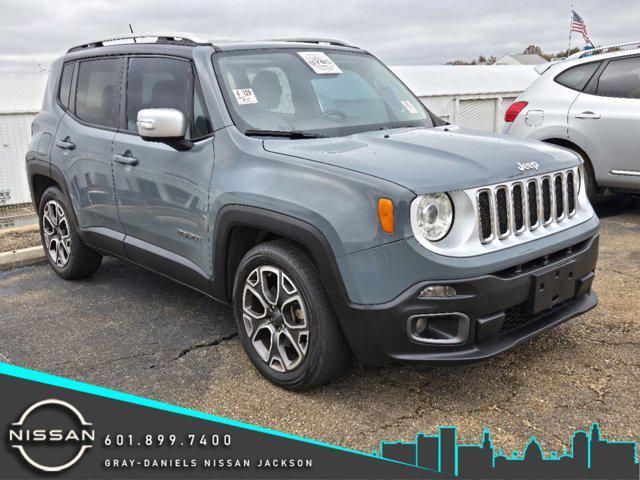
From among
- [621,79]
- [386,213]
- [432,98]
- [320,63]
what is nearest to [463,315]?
[386,213]

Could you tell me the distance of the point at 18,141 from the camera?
12078 mm

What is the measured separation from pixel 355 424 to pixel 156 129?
6.00ft

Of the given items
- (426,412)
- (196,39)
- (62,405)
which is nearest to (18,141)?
(196,39)

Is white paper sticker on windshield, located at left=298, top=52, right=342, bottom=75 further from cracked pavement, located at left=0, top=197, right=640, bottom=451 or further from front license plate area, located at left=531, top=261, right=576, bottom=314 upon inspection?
front license plate area, located at left=531, top=261, right=576, bottom=314

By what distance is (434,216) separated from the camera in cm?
288

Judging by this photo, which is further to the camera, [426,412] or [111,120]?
[111,120]

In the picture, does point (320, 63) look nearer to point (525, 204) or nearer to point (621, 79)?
point (525, 204)

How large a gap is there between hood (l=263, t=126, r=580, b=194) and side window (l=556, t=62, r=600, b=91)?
12.7 ft

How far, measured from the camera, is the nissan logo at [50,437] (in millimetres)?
2762

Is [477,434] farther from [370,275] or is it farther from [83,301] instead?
[83,301]

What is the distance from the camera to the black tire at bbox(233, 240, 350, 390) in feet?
10.0

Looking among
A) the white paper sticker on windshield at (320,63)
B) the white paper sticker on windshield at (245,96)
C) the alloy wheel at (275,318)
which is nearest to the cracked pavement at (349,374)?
the alloy wheel at (275,318)

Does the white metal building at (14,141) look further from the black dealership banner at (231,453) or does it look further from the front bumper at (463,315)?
the front bumper at (463,315)

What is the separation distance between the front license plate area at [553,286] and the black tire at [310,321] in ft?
2.99
